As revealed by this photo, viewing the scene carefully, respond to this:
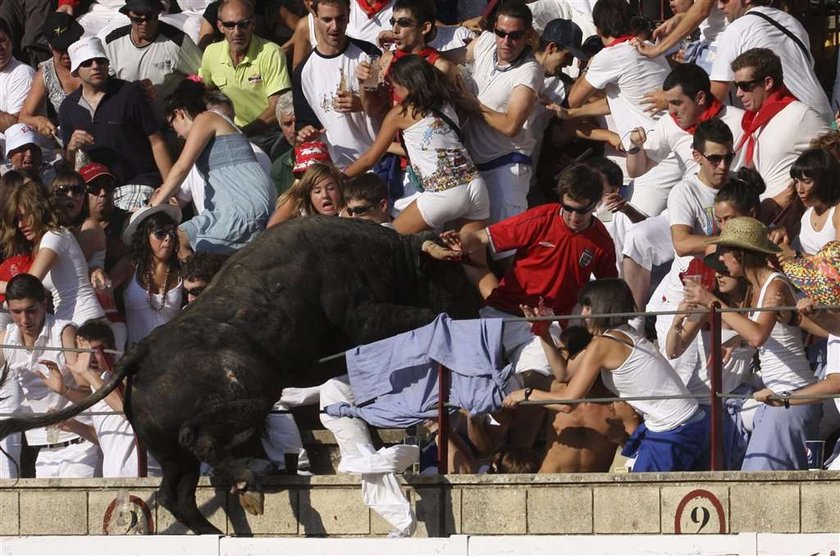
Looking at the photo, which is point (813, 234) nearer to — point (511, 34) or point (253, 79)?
point (511, 34)

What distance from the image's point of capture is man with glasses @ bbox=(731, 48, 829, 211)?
1235 cm

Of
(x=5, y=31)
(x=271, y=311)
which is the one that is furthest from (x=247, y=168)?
(x=5, y=31)

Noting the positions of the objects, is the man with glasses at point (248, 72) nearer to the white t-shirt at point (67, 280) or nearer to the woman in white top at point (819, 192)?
the white t-shirt at point (67, 280)

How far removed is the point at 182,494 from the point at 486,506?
5.27 feet

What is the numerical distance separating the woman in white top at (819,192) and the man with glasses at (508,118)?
2.30m

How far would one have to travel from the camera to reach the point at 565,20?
14.8m

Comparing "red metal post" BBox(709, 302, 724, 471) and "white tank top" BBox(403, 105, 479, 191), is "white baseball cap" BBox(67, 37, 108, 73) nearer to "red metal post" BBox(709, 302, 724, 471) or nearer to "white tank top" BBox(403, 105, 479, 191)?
"white tank top" BBox(403, 105, 479, 191)

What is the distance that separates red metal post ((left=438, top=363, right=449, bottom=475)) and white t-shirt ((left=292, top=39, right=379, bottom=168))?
10.6 ft

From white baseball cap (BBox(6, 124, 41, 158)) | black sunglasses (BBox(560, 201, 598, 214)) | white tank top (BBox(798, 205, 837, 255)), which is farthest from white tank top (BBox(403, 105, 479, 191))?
white baseball cap (BBox(6, 124, 41, 158))

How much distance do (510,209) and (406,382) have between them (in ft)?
7.93

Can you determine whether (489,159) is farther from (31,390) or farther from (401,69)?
(31,390)

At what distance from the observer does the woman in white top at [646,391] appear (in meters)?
10.7

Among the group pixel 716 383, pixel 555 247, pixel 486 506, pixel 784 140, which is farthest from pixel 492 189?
pixel 716 383

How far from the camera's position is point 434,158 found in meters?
12.4
